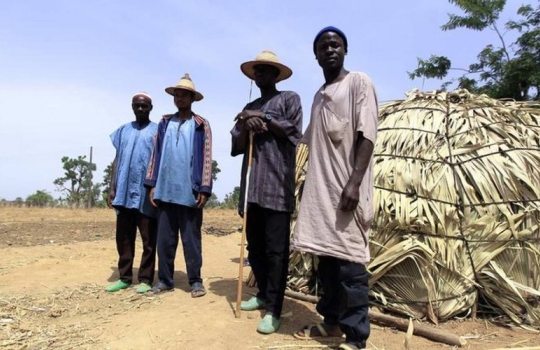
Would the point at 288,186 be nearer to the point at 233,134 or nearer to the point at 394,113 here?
the point at 233,134

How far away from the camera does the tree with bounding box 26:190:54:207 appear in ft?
72.0

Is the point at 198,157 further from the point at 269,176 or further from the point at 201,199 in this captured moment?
the point at 269,176

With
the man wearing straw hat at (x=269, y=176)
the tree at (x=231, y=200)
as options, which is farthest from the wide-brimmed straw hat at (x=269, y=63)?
the tree at (x=231, y=200)

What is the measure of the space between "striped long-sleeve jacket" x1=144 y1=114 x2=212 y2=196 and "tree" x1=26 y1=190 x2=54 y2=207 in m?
20.5

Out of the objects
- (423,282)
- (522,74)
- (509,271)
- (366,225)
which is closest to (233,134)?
(366,225)

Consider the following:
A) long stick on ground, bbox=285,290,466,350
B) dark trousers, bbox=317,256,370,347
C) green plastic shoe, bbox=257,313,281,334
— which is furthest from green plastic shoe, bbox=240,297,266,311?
dark trousers, bbox=317,256,370,347

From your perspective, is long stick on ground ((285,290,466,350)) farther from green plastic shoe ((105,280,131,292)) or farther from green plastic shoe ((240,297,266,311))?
green plastic shoe ((105,280,131,292))

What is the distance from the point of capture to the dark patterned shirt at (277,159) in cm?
307

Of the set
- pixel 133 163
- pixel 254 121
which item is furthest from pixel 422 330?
pixel 133 163

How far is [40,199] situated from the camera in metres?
23.5

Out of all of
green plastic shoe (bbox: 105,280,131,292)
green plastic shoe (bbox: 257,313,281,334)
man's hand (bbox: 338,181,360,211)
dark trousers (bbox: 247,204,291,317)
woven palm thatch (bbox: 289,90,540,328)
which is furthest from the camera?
green plastic shoe (bbox: 105,280,131,292)

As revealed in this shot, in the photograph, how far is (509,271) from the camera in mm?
3174

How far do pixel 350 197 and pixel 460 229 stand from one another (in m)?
A: 1.21

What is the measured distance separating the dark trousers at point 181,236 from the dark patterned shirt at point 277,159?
716 millimetres
